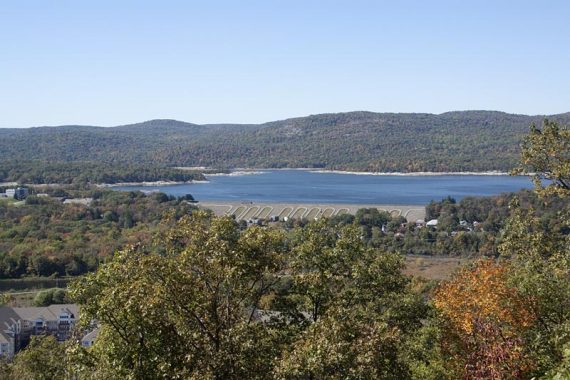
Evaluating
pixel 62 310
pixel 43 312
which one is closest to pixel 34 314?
pixel 43 312

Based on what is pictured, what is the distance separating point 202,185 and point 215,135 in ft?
269

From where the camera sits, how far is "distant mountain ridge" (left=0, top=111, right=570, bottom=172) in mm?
131250

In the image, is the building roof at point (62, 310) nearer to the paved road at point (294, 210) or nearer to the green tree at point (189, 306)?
the green tree at point (189, 306)

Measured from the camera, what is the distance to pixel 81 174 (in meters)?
94.3

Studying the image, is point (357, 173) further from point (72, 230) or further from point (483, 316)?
point (483, 316)

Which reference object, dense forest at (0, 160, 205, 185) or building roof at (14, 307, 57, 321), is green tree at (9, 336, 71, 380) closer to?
building roof at (14, 307, 57, 321)

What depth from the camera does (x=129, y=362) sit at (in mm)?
6320

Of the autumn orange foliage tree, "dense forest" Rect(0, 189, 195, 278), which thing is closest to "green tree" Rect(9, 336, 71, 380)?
the autumn orange foliage tree

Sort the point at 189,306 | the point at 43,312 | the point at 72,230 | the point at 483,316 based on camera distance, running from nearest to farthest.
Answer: the point at 189,306, the point at 483,316, the point at 43,312, the point at 72,230

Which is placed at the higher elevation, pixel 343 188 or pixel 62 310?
pixel 343 188

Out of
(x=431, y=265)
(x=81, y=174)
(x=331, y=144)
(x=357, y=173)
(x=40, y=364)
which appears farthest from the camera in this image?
(x=331, y=144)

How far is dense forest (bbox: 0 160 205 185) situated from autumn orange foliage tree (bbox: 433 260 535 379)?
84338mm

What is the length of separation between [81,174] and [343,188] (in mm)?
38663

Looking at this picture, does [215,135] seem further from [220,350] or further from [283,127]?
[220,350]
